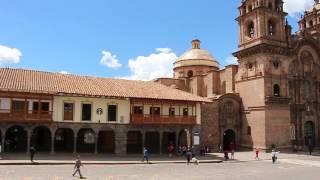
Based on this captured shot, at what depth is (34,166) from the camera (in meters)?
26.9

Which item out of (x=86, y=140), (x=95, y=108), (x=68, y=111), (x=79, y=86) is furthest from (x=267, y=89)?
(x=68, y=111)

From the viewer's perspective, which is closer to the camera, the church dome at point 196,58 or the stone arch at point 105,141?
the stone arch at point 105,141

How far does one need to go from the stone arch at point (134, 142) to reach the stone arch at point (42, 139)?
7556 mm

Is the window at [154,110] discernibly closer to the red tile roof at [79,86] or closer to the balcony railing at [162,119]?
the balcony railing at [162,119]

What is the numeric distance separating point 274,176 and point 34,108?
19.4 meters

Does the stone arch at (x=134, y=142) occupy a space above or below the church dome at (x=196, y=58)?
below

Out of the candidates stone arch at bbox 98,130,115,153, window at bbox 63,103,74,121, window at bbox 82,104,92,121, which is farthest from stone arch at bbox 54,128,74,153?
window at bbox 63,103,74,121

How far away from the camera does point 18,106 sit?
3284 centimetres

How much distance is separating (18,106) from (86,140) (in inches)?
316

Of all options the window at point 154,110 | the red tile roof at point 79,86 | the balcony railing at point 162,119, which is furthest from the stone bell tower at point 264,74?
the window at point 154,110

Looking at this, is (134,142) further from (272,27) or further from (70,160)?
(272,27)

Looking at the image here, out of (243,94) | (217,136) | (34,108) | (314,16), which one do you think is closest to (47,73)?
(34,108)

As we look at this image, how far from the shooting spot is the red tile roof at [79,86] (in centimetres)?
3366

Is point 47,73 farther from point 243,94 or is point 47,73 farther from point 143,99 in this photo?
point 243,94
